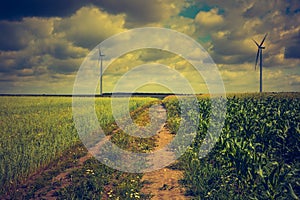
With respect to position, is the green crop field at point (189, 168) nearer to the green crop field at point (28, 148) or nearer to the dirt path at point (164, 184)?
the green crop field at point (28, 148)

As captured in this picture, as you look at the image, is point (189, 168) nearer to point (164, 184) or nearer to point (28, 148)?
point (164, 184)

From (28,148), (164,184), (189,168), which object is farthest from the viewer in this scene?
(28,148)

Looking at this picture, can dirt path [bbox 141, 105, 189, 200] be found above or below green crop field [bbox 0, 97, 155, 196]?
below

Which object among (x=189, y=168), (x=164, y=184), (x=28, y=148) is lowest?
(x=164, y=184)

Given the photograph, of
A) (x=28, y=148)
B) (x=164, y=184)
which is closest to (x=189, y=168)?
(x=164, y=184)

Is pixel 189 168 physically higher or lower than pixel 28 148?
lower

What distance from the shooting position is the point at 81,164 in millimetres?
12500

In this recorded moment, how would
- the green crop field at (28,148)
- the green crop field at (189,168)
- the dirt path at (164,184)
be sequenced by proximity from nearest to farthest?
the green crop field at (189,168), the dirt path at (164,184), the green crop field at (28,148)

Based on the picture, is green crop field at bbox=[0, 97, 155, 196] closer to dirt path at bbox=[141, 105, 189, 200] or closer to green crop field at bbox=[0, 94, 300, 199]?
green crop field at bbox=[0, 94, 300, 199]

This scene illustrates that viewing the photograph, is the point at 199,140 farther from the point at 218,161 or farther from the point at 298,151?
the point at 298,151

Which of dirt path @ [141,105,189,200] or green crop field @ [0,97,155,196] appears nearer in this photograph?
dirt path @ [141,105,189,200]

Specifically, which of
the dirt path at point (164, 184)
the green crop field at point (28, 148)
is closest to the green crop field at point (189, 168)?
the green crop field at point (28, 148)

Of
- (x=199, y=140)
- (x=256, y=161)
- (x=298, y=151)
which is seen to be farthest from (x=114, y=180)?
(x=298, y=151)

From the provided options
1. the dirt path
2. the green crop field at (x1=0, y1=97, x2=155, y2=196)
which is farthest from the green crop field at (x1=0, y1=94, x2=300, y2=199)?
the dirt path
